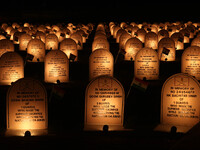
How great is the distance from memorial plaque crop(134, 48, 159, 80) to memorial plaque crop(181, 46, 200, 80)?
0.74 metres

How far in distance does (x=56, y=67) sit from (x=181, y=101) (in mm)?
3221

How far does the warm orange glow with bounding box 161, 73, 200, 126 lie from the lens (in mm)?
4566

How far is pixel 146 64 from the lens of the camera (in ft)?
23.1

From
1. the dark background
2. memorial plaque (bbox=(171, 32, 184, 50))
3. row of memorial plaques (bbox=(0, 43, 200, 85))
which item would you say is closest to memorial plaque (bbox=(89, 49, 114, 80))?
row of memorial plaques (bbox=(0, 43, 200, 85))

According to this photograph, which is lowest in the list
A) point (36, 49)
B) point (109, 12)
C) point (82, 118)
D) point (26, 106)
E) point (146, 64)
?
point (82, 118)

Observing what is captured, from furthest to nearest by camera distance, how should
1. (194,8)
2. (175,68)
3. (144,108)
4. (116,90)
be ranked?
(194,8)
(175,68)
(144,108)
(116,90)

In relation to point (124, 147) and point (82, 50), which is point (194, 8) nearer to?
point (82, 50)

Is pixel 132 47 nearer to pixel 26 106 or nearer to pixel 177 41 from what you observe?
pixel 177 41

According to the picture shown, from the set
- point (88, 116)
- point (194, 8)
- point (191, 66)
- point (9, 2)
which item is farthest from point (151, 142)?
point (9, 2)

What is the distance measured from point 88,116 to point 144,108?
2.01m

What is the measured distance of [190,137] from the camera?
3.10m

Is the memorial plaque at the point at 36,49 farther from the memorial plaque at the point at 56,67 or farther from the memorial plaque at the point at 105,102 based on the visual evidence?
the memorial plaque at the point at 105,102

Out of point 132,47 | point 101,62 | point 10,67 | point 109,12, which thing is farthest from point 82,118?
point 109,12

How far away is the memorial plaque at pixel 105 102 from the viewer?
181 inches
